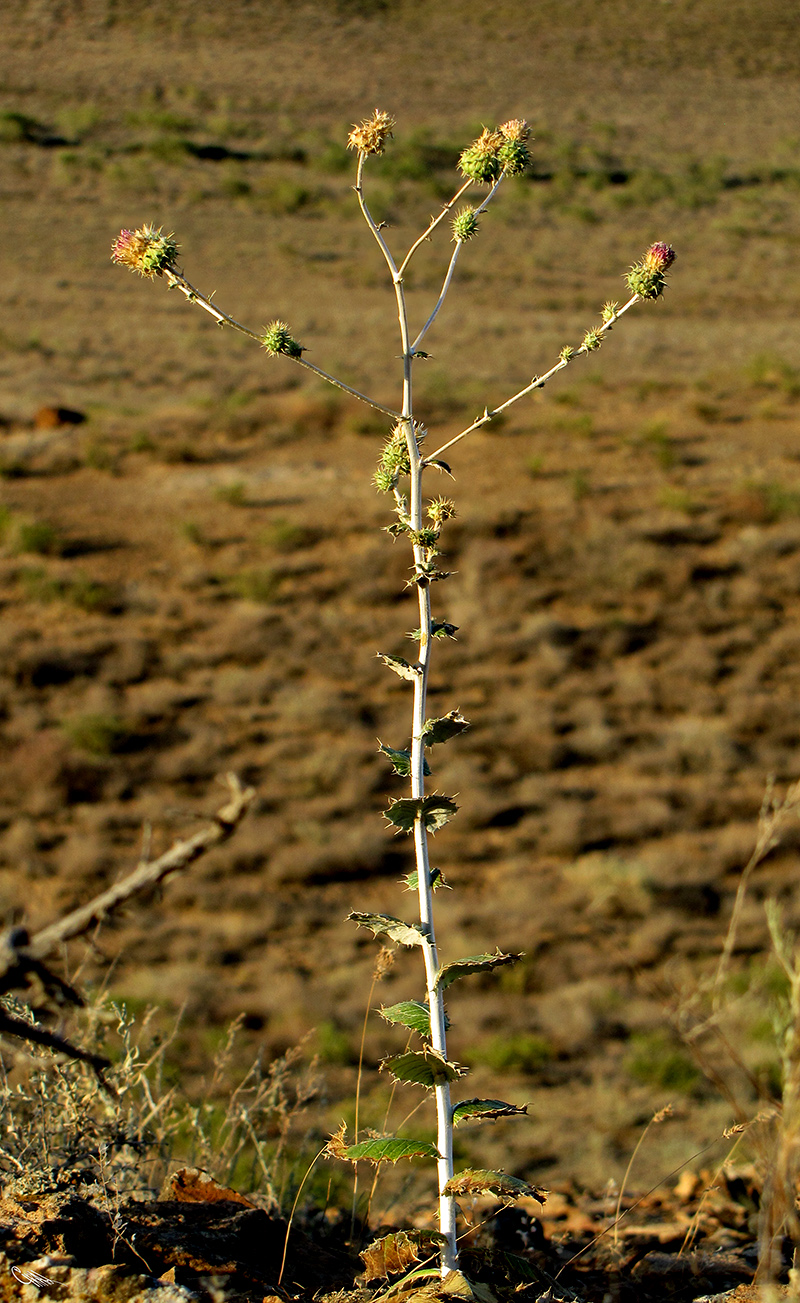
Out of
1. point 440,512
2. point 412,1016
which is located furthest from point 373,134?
point 412,1016

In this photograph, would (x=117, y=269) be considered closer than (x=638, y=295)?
No

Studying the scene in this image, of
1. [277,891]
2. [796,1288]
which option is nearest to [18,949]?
[796,1288]

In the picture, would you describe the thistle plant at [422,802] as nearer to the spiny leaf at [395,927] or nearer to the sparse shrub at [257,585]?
the spiny leaf at [395,927]

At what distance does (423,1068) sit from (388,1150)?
0.59ft

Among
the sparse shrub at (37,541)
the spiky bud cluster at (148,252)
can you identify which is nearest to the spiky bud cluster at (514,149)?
the spiky bud cluster at (148,252)

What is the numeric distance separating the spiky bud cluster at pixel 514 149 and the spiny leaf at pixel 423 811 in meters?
1.52

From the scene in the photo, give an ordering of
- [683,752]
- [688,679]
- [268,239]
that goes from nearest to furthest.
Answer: [683,752]
[688,679]
[268,239]

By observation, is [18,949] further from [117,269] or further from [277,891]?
[117,269]

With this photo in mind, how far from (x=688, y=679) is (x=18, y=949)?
398 inches

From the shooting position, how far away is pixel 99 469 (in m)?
15.3

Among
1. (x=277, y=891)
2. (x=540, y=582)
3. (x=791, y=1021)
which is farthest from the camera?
(x=540, y=582)

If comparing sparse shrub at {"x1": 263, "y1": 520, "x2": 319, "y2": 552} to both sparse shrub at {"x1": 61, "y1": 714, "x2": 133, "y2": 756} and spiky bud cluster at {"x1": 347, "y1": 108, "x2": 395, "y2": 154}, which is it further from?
spiky bud cluster at {"x1": 347, "y1": 108, "x2": 395, "y2": 154}

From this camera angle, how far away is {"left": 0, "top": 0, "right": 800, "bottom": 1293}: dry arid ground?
652 cm

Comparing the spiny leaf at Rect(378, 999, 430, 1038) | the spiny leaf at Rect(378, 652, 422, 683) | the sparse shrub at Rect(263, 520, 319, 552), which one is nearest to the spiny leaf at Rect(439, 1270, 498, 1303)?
the spiny leaf at Rect(378, 999, 430, 1038)
